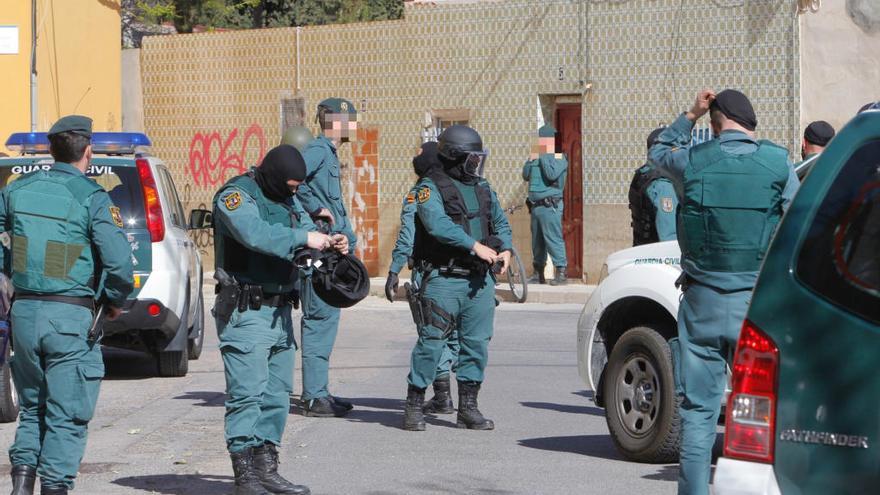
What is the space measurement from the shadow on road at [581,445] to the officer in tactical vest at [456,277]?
504 millimetres

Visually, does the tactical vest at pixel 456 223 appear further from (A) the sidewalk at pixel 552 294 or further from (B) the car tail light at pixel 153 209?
(A) the sidewalk at pixel 552 294

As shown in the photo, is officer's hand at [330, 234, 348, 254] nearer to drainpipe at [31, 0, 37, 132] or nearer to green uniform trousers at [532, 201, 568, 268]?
green uniform trousers at [532, 201, 568, 268]

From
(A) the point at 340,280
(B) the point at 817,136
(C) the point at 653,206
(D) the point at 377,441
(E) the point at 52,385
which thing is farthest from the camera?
(C) the point at 653,206

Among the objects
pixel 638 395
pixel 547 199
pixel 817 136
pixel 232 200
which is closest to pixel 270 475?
pixel 232 200

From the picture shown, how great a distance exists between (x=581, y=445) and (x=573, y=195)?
1228 cm

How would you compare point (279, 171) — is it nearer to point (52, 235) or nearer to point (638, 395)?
point (52, 235)

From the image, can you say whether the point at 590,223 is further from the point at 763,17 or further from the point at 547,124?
the point at 763,17

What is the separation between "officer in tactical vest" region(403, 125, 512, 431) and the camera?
9.50m

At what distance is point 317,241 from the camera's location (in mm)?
7410

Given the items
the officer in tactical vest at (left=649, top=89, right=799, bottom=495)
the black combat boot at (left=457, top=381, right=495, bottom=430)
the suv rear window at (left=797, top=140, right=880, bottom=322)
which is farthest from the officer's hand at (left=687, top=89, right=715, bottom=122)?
the black combat boot at (left=457, top=381, right=495, bottom=430)

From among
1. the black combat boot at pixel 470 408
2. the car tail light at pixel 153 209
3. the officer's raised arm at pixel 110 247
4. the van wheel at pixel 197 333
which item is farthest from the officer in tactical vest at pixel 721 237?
the van wheel at pixel 197 333

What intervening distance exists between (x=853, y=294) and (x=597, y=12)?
17089mm

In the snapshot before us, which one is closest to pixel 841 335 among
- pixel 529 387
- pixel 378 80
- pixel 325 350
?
pixel 325 350

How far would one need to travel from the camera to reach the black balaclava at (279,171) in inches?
295
